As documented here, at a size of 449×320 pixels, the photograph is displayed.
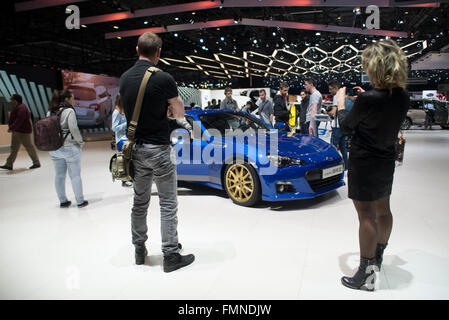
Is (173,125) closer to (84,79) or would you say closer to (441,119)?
(84,79)

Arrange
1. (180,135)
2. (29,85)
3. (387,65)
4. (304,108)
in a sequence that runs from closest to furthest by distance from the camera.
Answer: (387,65), (180,135), (304,108), (29,85)

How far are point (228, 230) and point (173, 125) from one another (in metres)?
1.22

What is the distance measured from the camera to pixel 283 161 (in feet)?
11.9

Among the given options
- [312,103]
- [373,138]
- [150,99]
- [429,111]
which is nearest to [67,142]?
[150,99]

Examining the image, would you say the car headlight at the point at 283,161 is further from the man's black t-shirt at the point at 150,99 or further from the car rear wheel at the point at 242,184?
the man's black t-shirt at the point at 150,99

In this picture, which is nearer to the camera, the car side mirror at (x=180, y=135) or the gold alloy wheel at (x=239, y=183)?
the gold alloy wheel at (x=239, y=183)

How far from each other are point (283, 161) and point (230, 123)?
1202 millimetres

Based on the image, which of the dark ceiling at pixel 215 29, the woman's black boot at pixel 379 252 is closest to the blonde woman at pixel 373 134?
the woman's black boot at pixel 379 252

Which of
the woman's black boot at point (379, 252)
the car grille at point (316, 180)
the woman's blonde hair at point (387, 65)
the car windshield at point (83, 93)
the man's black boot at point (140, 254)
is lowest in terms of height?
the man's black boot at point (140, 254)

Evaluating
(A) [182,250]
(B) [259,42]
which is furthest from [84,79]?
(A) [182,250]

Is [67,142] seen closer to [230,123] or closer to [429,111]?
[230,123]

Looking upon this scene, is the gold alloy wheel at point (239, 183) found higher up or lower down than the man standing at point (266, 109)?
lower down

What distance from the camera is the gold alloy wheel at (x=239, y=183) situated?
12.6ft

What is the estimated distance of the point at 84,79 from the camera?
15305mm
